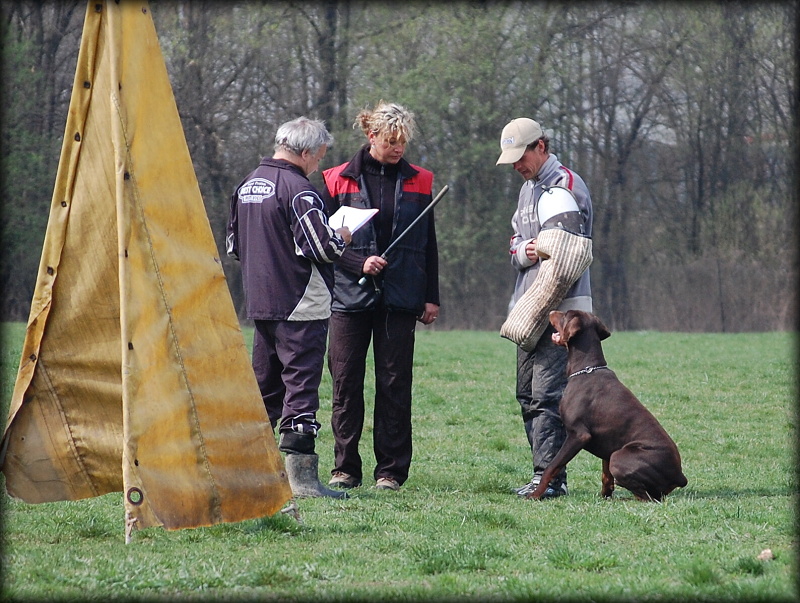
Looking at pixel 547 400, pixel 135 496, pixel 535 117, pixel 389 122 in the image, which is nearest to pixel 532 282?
pixel 547 400

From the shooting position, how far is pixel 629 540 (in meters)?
4.67

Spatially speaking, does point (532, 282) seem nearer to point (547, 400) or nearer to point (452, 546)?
point (547, 400)

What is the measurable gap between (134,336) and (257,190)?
165 cm

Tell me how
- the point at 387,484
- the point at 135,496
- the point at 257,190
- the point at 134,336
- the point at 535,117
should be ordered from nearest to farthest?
1. the point at 135,496
2. the point at 134,336
3. the point at 257,190
4. the point at 387,484
5. the point at 535,117

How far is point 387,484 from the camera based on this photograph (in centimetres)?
647

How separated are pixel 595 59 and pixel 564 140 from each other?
2.81 m

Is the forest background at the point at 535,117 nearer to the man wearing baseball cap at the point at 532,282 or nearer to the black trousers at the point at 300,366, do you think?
the man wearing baseball cap at the point at 532,282

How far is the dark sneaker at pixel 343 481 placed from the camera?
653cm

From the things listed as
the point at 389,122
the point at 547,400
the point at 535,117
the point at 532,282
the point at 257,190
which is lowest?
the point at 547,400

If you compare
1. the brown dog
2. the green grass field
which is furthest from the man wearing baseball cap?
the green grass field

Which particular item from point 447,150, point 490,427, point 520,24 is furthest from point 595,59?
point 490,427

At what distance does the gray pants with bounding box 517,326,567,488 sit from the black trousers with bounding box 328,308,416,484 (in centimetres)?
82

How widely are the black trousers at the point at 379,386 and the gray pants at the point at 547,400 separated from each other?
0.82m

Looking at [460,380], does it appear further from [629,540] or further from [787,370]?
[629,540]
